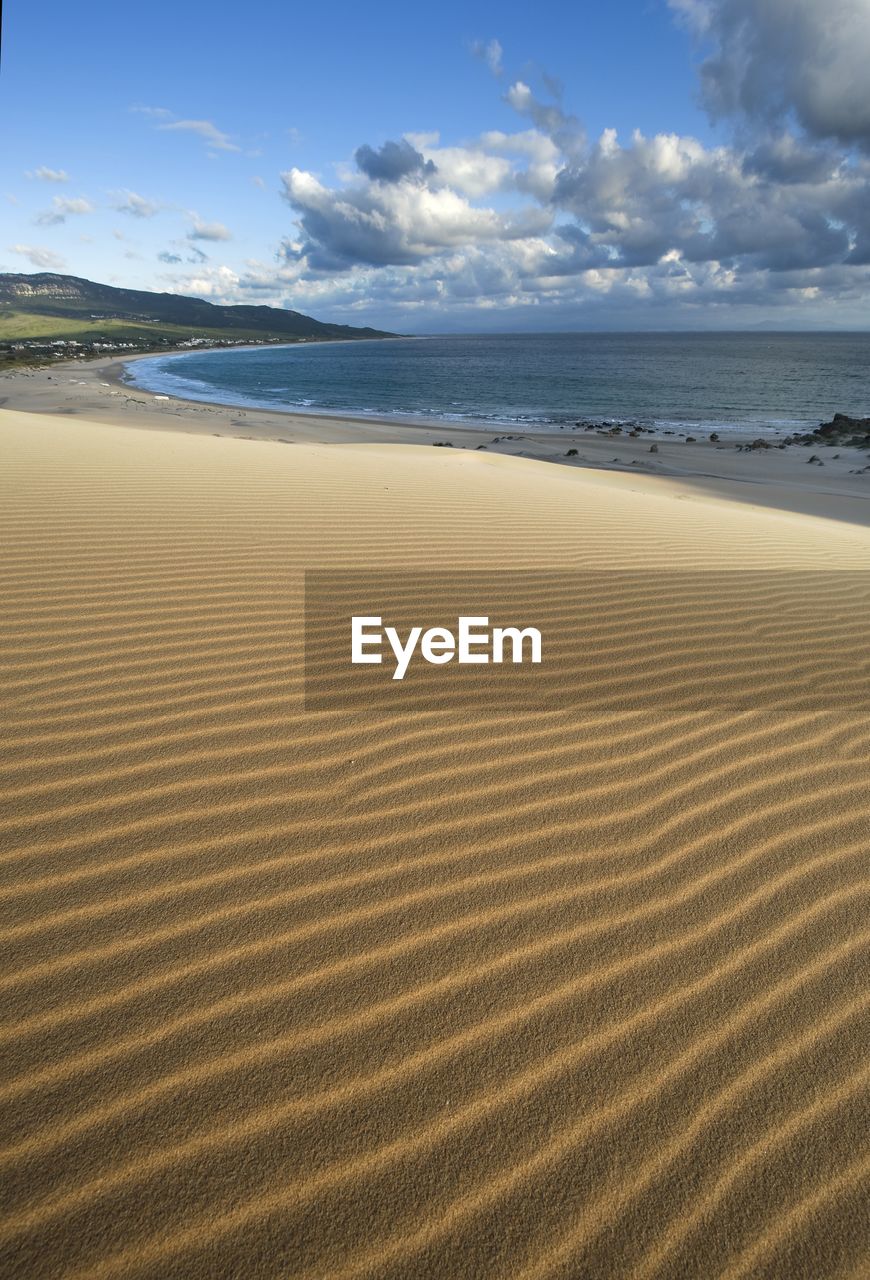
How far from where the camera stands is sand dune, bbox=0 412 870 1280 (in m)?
1.38

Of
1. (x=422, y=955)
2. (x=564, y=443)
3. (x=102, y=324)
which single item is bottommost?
(x=422, y=955)

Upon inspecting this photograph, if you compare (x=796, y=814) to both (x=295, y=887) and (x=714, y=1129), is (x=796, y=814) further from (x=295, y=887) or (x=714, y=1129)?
(x=295, y=887)

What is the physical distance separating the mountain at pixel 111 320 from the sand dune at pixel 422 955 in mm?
62890

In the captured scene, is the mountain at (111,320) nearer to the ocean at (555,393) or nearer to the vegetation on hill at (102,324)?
the vegetation on hill at (102,324)

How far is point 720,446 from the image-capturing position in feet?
71.6

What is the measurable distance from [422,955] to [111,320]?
141993 mm

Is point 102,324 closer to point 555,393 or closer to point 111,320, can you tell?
point 111,320

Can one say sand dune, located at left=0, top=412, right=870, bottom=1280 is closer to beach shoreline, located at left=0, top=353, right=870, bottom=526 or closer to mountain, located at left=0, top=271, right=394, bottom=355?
beach shoreline, located at left=0, top=353, right=870, bottom=526

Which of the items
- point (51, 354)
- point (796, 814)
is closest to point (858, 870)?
point (796, 814)

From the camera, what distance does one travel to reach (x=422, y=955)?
1.91 m

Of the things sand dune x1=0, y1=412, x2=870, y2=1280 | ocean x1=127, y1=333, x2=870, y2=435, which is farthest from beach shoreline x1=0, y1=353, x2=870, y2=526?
sand dune x1=0, y1=412, x2=870, y2=1280

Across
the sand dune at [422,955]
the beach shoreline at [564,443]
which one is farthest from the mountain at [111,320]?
the sand dune at [422,955]

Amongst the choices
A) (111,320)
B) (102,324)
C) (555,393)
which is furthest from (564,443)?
(111,320)

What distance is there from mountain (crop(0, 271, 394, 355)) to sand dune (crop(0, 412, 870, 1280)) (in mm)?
62890
